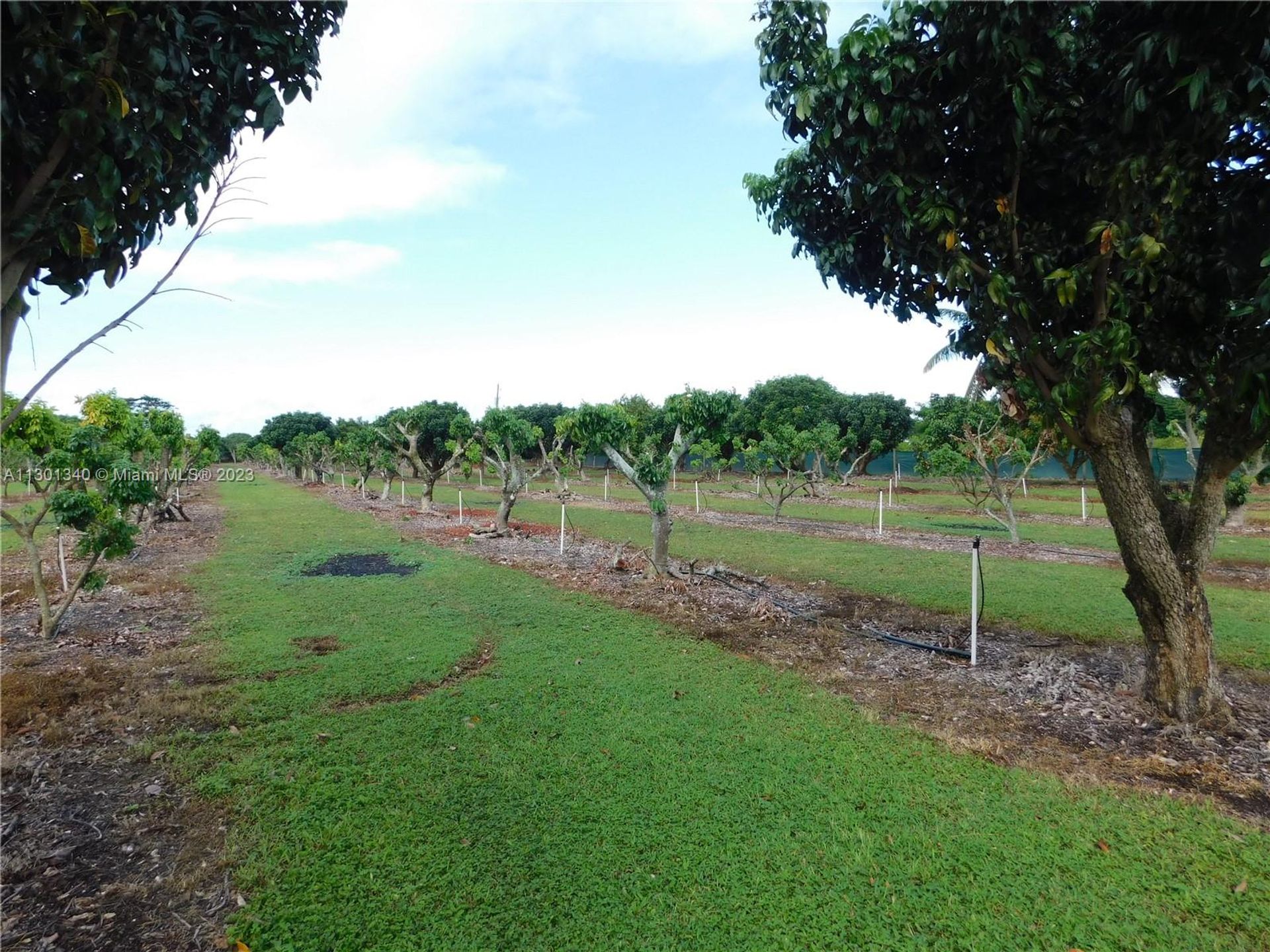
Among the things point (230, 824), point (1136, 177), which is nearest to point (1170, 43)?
point (1136, 177)

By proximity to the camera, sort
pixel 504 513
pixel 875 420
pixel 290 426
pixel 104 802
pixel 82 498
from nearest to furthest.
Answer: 1. pixel 104 802
2. pixel 82 498
3. pixel 504 513
4. pixel 875 420
5. pixel 290 426

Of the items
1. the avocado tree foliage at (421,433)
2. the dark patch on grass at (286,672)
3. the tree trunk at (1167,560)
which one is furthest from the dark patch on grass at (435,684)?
the avocado tree foliage at (421,433)

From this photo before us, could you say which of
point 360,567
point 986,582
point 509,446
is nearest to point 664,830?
point 986,582

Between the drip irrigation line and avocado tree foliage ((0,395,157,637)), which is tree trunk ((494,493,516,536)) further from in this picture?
the drip irrigation line

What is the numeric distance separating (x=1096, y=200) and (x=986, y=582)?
7378 mm

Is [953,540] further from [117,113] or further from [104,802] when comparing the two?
[117,113]

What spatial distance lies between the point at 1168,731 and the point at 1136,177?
161 inches

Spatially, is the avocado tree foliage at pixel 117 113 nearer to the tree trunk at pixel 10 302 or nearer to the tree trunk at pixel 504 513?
the tree trunk at pixel 10 302

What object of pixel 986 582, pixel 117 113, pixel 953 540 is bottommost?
pixel 986 582

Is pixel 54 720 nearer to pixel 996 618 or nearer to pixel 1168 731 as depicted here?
pixel 1168 731

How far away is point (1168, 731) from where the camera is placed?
4.80 m

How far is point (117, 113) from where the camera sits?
94.0 inches

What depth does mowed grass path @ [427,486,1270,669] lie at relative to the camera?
7863 millimetres

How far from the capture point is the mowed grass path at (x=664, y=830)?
285 centimetres
